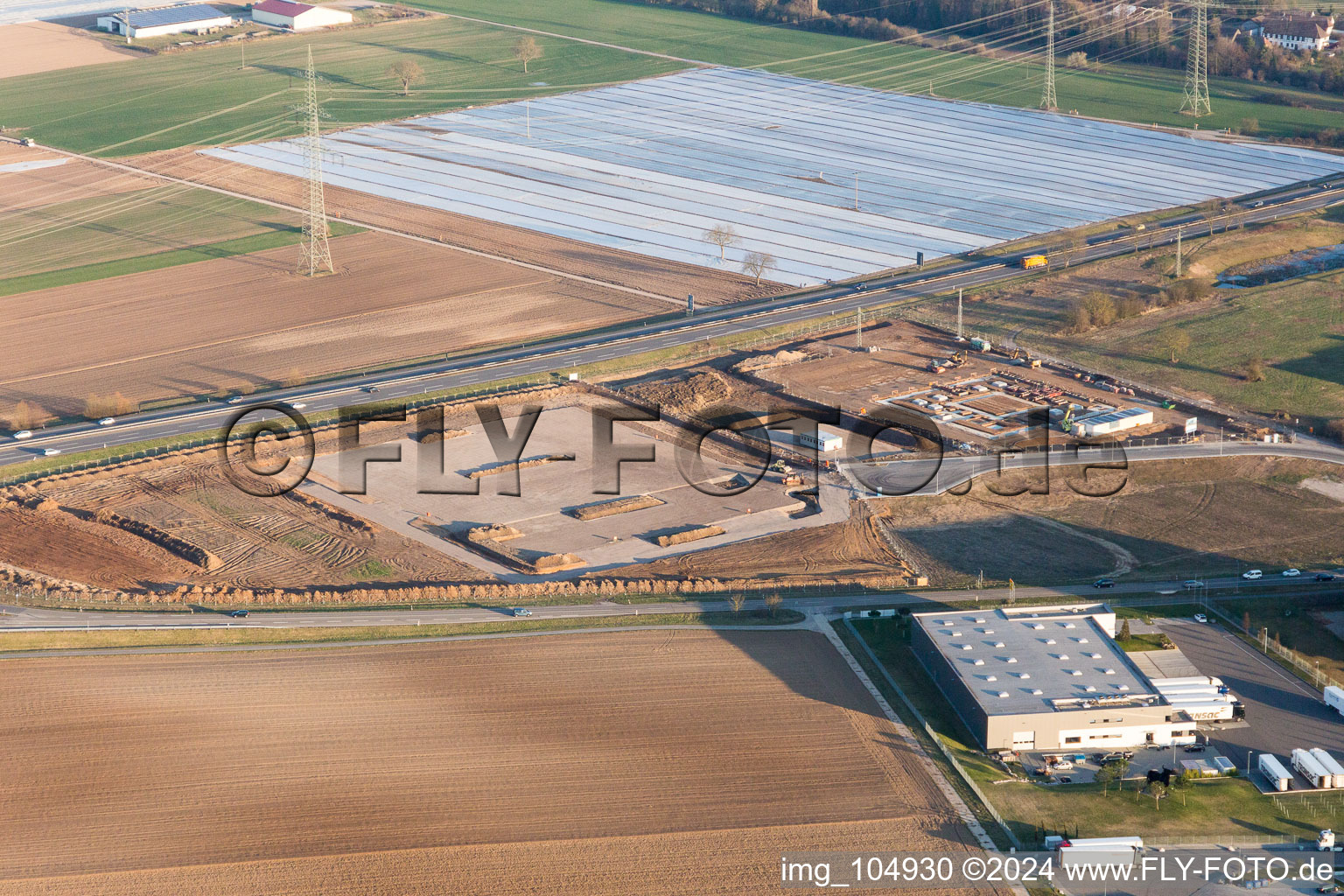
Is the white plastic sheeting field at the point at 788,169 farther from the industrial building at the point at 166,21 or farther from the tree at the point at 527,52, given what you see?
the industrial building at the point at 166,21

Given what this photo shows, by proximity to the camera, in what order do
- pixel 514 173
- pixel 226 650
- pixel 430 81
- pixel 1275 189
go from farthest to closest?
1. pixel 430 81
2. pixel 514 173
3. pixel 1275 189
4. pixel 226 650

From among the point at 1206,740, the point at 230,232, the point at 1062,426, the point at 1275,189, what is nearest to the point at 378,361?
the point at 230,232

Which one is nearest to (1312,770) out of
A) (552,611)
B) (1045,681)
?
(1045,681)

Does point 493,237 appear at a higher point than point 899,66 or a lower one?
lower

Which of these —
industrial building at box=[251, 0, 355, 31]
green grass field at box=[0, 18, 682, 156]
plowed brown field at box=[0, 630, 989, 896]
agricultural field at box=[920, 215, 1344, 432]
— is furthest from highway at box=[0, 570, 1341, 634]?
industrial building at box=[251, 0, 355, 31]

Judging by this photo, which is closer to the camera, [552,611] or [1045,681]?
[1045,681]

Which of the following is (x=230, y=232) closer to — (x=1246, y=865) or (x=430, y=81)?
(x=430, y=81)

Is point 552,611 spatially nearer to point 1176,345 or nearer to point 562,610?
point 562,610
